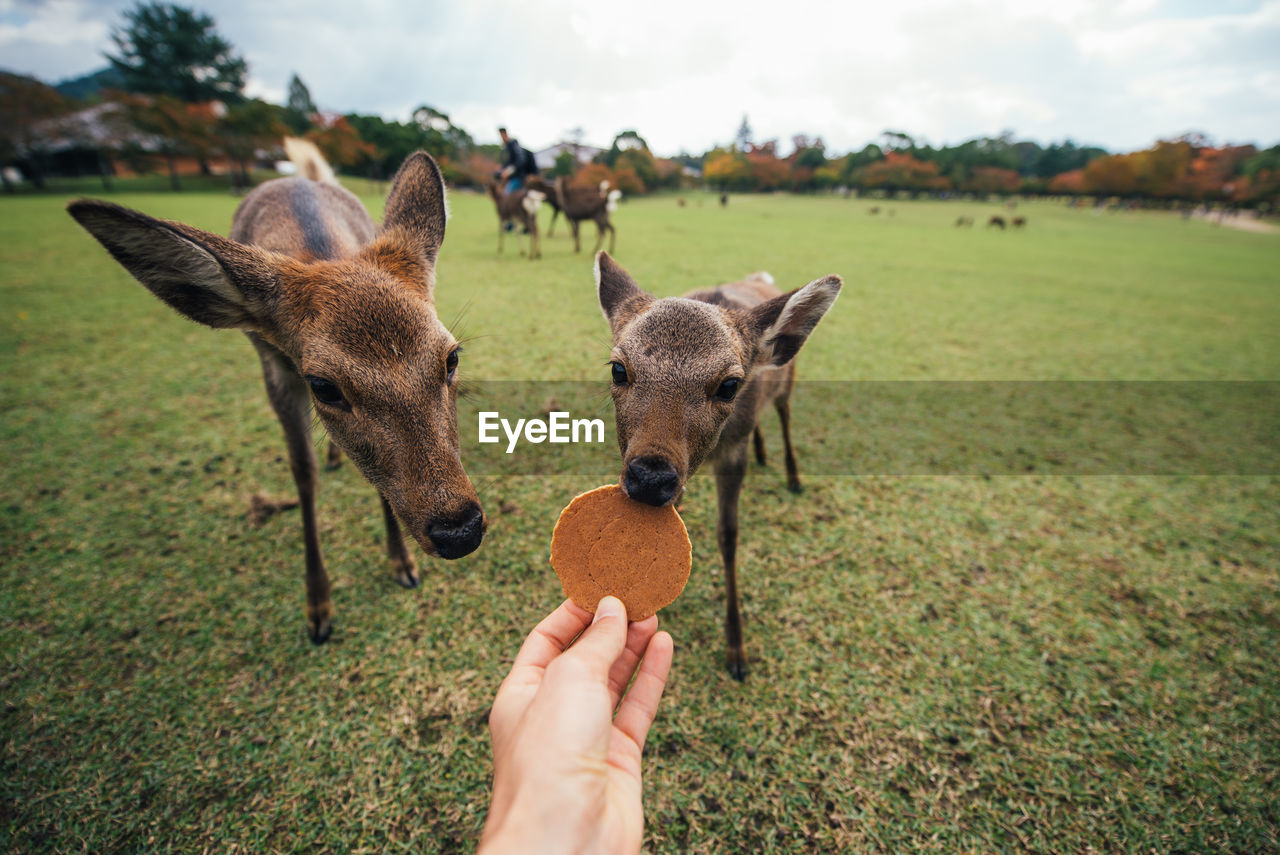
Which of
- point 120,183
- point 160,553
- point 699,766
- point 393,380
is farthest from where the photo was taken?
point 120,183

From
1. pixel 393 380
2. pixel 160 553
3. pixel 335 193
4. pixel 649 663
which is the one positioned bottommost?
pixel 160 553

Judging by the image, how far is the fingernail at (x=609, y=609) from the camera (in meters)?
1.92

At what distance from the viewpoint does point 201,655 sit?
9.41 ft

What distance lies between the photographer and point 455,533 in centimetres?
193

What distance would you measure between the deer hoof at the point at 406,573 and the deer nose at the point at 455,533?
1736 mm

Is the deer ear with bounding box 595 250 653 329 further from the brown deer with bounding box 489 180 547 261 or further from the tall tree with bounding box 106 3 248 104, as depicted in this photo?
the tall tree with bounding box 106 3 248 104

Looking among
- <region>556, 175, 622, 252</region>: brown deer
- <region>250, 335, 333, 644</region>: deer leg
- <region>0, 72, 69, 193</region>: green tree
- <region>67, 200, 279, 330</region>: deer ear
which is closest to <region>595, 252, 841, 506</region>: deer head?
<region>67, 200, 279, 330</region>: deer ear

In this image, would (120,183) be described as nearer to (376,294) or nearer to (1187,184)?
(376,294)

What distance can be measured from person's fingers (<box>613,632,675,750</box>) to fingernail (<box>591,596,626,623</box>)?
0.97 ft

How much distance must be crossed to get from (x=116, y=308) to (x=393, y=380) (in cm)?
1041

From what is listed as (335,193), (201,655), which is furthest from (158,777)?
(335,193)

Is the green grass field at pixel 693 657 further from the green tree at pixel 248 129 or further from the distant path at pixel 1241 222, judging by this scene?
the distant path at pixel 1241 222

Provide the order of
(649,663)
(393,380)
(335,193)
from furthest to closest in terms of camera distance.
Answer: (335,193)
(649,663)
(393,380)

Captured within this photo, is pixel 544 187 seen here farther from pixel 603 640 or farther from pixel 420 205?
pixel 603 640
